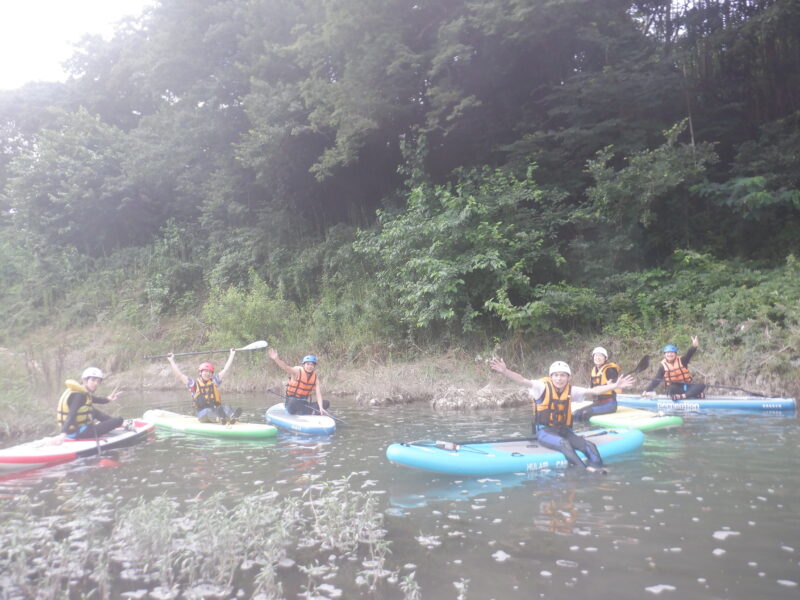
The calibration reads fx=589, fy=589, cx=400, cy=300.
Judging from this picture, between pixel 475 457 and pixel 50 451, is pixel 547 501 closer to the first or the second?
pixel 475 457

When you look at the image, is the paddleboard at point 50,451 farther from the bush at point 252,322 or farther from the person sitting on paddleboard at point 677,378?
the person sitting on paddleboard at point 677,378

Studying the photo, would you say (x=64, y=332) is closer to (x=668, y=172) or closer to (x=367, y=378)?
(x=367, y=378)

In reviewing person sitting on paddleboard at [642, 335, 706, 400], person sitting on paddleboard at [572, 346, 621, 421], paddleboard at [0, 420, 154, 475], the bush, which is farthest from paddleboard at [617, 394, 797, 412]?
the bush

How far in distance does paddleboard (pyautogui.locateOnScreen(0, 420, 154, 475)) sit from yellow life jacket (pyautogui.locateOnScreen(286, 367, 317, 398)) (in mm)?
2559

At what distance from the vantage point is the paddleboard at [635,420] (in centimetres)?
826

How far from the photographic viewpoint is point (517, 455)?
6.13 meters

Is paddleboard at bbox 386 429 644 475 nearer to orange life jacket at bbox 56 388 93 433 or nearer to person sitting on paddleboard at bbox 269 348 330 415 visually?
person sitting on paddleboard at bbox 269 348 330 415

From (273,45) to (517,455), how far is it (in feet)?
47.0

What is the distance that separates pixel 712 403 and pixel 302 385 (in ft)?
21.7

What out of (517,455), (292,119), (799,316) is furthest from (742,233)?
(292,119)

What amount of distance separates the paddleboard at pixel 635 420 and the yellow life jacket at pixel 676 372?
1.39 meters

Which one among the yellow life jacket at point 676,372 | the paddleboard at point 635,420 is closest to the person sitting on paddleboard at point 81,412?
the paddleboard at point 635,420

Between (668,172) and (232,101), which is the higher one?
(232,101)

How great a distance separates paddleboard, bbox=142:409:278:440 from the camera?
8.50 meters
